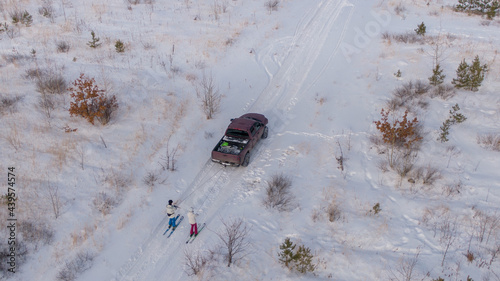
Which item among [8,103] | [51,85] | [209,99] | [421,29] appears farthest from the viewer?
[421,29]

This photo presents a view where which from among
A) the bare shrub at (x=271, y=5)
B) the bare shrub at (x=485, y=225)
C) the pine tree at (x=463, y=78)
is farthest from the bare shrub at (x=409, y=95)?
the bare shrub at (x=271, y=5)

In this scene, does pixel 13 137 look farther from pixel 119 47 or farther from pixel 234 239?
pixel 234 239

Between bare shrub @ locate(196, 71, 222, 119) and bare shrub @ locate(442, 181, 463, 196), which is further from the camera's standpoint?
bare shrub @ locate(196, 71, 222, 119)

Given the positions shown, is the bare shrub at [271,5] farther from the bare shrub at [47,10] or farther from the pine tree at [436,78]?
the bare shrub at [47,10]

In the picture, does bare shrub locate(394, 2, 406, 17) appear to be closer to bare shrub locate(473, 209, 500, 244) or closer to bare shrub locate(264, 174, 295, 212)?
bare shrub locate(473, 209, 500, 244)

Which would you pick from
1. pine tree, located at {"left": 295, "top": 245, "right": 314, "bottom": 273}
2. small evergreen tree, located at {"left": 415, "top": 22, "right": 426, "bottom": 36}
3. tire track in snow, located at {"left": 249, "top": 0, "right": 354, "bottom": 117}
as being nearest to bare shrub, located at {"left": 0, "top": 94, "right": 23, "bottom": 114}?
tire track in snow, located at {"left": 249, "top": 0, "right": 354, "bottom": 117}

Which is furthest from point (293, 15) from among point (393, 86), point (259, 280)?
point (259, 280)

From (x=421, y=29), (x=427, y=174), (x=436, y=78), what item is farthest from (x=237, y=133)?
(x=421, y=29)
